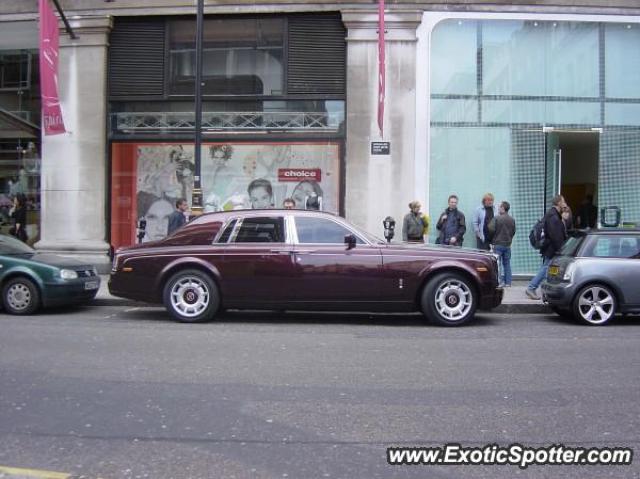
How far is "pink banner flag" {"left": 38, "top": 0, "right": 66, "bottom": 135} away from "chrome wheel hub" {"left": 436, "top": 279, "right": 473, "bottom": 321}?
32.8 ft

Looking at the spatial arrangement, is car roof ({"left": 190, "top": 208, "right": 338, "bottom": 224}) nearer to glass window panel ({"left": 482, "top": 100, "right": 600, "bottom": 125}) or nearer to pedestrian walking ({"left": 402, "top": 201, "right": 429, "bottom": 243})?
pedestrian walking ({"left": 402, "top": 201, "right": 429, "bottom": 243})

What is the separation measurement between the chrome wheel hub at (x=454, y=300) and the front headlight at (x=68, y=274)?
566 cm

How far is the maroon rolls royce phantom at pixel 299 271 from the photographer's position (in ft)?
30.0

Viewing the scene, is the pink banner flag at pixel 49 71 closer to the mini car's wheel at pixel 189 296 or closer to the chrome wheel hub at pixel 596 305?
the mini car's wheel at pixel 189 296

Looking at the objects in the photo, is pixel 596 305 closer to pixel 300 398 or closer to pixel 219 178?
pixel 300 398

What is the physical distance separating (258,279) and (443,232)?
5751 mm

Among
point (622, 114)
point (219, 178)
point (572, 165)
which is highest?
point (622, 114)

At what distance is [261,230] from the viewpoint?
960 centimetres

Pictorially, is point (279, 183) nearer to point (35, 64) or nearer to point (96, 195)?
point (96, 195)

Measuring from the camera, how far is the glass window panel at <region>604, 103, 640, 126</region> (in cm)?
1466

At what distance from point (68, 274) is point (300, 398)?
6.28 m

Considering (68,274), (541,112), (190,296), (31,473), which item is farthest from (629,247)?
(31,473)

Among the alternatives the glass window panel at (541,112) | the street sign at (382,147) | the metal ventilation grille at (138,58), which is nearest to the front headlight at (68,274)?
the metal ventilation grille at (138,58)

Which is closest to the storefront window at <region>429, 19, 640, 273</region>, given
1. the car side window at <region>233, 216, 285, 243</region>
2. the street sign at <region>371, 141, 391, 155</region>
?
the street sign at <region>371, 141, 391, 155</region>
